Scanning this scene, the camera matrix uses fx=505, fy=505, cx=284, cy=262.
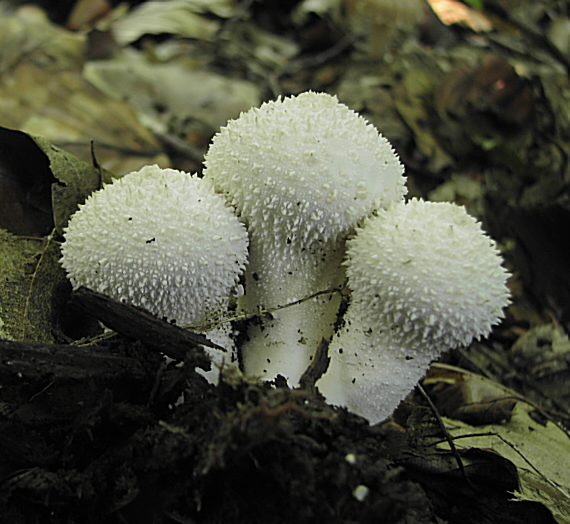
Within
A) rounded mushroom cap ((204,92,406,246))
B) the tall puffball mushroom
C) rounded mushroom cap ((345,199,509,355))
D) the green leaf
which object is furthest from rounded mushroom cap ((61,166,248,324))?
rounded mushroom cap ((345,199,509,355))

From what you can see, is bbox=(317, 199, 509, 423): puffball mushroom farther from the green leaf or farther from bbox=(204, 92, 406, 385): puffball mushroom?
the green leaf

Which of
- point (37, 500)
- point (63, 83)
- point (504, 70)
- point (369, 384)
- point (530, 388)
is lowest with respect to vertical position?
point (63, 83)

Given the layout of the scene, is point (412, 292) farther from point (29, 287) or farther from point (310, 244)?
point (29, 287)

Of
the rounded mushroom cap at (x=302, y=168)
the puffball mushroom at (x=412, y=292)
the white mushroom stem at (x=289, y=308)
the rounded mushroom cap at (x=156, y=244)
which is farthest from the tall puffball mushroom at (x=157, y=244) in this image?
the puffball mushroom at (x=412, y=292)

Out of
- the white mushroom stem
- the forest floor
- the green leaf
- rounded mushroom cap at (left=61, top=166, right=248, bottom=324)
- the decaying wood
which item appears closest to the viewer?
the forest floor

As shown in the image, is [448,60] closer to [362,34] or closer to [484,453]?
[362,34]

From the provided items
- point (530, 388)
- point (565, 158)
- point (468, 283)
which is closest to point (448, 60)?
point (565, 158)

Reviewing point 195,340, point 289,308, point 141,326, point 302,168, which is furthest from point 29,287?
point 302,168
